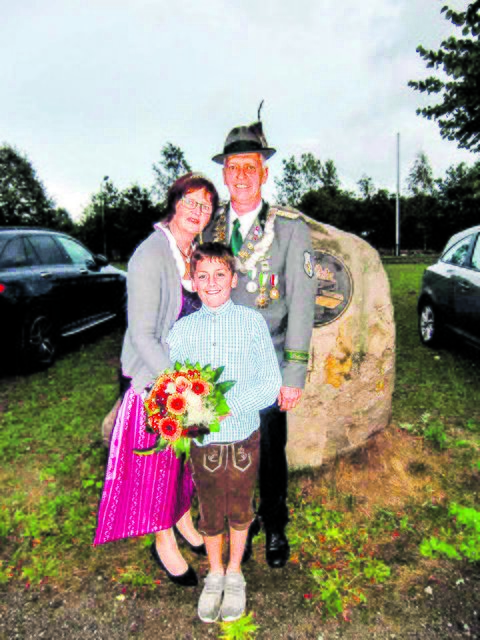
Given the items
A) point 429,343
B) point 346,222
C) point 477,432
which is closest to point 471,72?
point 429,343

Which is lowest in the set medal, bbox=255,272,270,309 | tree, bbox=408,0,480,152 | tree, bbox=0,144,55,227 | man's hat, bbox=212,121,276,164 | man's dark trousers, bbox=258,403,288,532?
man's dark trousers, bbox=258,403,288,532

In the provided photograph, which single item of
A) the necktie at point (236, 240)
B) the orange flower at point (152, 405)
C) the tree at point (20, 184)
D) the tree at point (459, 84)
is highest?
the tree at point (20, 184)

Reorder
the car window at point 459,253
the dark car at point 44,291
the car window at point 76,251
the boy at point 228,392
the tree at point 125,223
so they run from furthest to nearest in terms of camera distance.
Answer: the tree at point 125,223 → the car window at point 76,251 → the car window at point 459,253 → the dark car at point 44,291 → the boy at point 228,392

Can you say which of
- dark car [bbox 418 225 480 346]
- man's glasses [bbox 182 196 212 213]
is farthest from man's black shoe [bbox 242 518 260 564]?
dark car [bbox 418 225 480 346]

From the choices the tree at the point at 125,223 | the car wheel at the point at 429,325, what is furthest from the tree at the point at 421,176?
the car wheel at the point at 429,325

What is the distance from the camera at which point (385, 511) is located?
321cm

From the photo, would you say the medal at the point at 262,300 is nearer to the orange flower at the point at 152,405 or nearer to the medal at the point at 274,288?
the medal at the point at 274,288

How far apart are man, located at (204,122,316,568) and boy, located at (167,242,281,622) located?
0.26 meters

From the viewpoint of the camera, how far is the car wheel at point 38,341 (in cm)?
619

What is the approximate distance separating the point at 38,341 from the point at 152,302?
466 centimetres

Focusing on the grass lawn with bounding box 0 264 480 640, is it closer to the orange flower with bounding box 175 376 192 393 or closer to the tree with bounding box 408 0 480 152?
the orange flower with bounding box 175 376 192 393

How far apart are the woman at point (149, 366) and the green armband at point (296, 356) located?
0.54m

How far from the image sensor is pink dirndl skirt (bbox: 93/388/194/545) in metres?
2.45

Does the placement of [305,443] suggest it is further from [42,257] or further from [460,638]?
[42,257]
